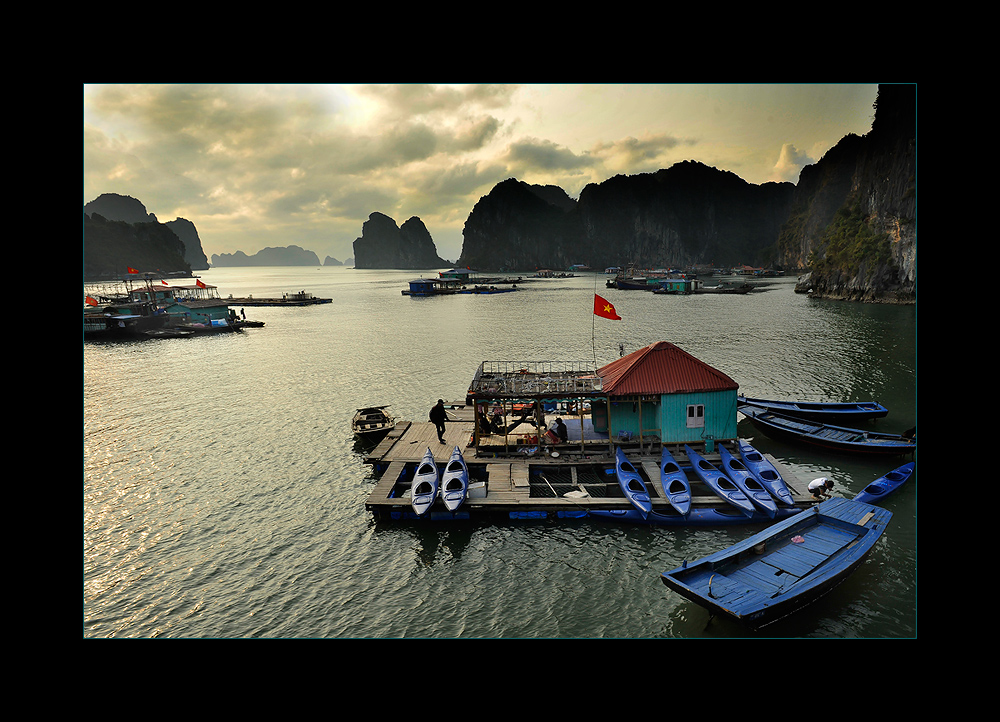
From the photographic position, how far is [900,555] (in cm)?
1606

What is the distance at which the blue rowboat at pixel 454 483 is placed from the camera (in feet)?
62.0

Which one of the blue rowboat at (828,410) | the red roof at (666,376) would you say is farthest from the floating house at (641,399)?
the blue rowboat at (828,410)

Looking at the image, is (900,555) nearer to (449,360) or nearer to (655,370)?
(655,370)

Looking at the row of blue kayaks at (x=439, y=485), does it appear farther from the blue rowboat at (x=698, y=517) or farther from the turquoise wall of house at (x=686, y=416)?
the turquoise wall of house at (x=686, y=416)

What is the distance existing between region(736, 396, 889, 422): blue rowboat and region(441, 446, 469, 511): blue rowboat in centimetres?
1876

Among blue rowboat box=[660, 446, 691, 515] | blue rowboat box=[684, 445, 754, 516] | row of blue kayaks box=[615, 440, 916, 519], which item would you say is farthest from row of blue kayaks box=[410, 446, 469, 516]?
blue rowboat box=[684, 445, 754, 516]

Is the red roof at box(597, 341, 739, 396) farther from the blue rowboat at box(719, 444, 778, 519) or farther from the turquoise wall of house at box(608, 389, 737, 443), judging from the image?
the blue rowboat at box(719, 444, 778, 519)

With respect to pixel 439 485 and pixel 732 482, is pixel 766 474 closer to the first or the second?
pixel 732 482

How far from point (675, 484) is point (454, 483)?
356 inches

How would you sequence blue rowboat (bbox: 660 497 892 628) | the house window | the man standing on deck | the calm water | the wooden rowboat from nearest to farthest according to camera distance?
blue rowboat (bbox: 660 497 892 628) < the calm water < the house window < the wooden rowboat < the man standing on deck

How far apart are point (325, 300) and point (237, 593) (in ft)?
376

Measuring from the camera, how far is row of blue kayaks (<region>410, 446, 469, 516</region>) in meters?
18.9

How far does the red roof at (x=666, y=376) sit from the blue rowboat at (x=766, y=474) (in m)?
3.05

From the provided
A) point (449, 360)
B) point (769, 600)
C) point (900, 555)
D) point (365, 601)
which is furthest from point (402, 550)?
point (449, 360)
